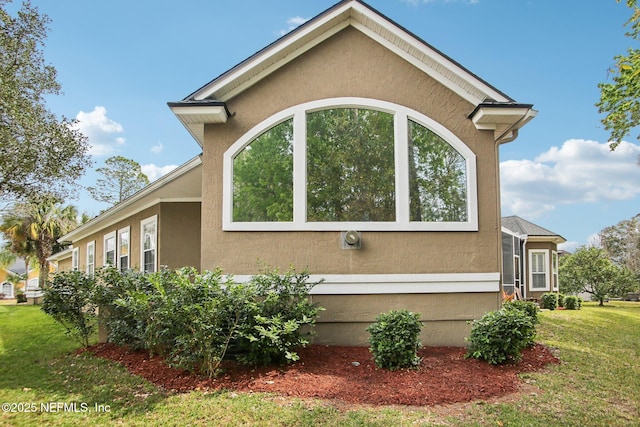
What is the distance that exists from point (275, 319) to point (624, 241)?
43798mm

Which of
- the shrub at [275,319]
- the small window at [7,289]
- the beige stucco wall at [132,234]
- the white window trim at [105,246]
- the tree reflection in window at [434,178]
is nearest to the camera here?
the shrub at [275,319]

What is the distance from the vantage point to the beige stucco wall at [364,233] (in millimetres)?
7934

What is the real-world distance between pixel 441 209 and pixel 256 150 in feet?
12.2

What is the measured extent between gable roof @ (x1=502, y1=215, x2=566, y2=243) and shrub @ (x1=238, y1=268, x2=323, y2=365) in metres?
17.4

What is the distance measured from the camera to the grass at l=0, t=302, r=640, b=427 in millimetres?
4875

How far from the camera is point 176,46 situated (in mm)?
12445

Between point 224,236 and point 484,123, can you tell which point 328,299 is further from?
point 484,123

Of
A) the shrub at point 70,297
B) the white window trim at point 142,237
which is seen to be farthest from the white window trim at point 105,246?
the shrub at point 70,297

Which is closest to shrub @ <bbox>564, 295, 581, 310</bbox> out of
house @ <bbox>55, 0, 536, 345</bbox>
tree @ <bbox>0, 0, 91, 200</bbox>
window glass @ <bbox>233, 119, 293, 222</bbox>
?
house @ <bbox>55, 0, 536, 345</bbox>

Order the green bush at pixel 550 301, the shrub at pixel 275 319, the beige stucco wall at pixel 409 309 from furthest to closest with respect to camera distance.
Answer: the green bush at pixel 550 301 < the beige stucco wall at pixel 409 309 < the shrub at pixel 275 319

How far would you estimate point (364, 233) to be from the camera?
8008 millimetres

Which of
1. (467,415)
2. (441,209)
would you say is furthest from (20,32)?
(467,415)

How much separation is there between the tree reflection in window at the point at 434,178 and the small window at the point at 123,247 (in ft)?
32.5

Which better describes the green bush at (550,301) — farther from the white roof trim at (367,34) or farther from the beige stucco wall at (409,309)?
the white roof trim at (367,34)
